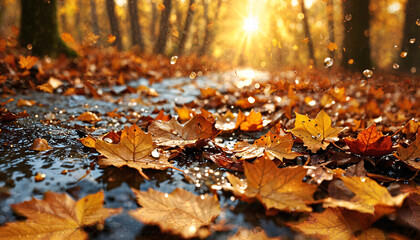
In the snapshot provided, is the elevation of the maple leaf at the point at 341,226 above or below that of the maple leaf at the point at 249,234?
above

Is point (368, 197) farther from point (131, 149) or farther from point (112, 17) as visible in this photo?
point (112, 17)

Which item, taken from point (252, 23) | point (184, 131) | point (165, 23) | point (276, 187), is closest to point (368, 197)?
point (276, 187)

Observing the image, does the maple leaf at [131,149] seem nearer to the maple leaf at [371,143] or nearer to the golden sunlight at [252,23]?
the maple leaf at [371,143]

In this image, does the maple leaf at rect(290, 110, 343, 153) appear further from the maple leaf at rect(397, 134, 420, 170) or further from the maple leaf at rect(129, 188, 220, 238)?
the maple leaf at rect(129, 188, 220, 238)

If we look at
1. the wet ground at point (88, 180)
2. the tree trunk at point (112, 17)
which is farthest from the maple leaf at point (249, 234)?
the tree trunk at point (112, 17)

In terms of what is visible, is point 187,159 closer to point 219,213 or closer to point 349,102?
point 219,213

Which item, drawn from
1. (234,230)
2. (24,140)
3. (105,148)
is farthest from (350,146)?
(24,140)
